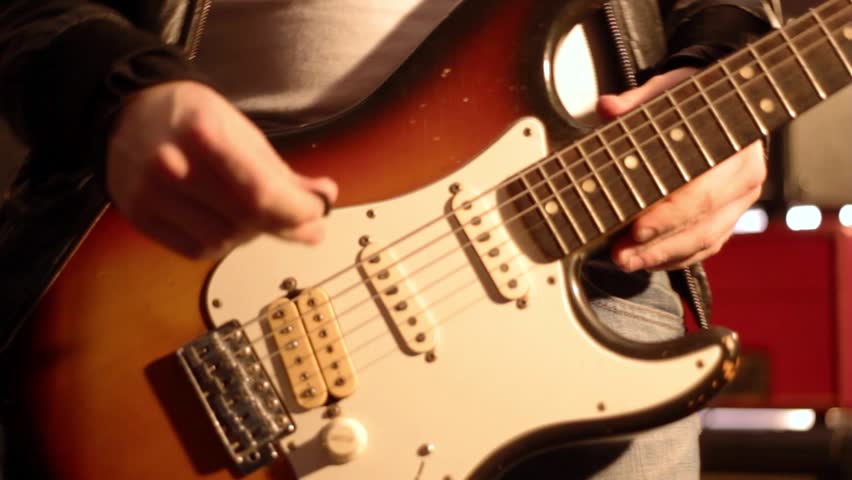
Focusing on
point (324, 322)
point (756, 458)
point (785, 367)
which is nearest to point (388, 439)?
point (324, 322)

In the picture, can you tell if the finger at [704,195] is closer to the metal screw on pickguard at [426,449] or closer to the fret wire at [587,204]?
the fret wire at [587,204]

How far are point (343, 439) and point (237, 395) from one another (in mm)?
84

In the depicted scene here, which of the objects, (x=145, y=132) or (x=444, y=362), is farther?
(x=444, y=362)

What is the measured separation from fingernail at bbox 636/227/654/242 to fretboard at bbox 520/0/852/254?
0.09 ft

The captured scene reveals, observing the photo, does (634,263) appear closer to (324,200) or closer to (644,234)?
(644,234)

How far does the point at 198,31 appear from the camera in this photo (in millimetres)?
788

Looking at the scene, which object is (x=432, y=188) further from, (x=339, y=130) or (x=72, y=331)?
(x=72, y=331)

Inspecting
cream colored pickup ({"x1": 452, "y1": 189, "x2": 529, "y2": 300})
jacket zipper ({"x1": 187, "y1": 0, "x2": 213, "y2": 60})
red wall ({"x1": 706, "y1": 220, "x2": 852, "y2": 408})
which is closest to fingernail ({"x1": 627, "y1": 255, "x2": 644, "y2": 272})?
cream colored pickup ({"x1": 452, "y1": 189, "x2": 529, "y2": 300})

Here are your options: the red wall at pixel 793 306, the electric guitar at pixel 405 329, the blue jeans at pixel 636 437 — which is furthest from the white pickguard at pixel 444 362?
the red wall at pixel 793 306

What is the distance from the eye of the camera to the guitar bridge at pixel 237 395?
2.11ft

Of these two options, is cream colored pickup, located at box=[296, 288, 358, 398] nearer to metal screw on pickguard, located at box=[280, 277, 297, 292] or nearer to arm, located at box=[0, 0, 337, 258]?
metal screw on pickguard, located at box=[280, 277, 297, 292]

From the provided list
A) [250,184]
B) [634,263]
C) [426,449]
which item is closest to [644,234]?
[634,263]

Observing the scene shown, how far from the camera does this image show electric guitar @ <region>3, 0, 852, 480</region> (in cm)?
66

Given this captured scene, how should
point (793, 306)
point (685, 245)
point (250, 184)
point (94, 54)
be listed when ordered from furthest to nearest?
point (793, 306) → point (685, 245) → point (94, 54) → point (250, 184)
